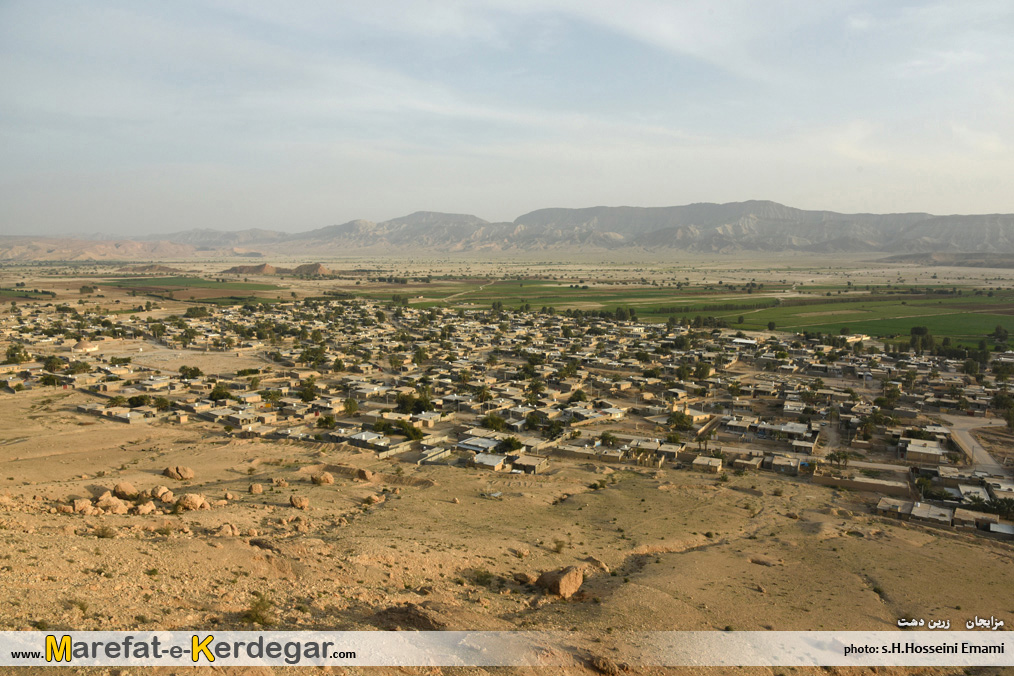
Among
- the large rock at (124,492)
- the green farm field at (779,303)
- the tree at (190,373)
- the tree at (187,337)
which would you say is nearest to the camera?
the large rock at (124,492)

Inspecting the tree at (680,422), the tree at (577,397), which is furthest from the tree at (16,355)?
the tree at (680,422)

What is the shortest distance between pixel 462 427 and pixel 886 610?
69.4 ft

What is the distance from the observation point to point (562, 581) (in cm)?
1463

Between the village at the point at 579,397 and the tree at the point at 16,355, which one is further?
the tree at the point at 16,355

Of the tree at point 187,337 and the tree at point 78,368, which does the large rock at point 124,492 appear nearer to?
the tree at point 78,368

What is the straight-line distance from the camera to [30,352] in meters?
51.7

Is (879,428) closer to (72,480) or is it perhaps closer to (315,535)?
(315,535)

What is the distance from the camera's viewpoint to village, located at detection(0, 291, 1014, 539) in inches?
1087

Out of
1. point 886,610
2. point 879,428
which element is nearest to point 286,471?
point 886,610

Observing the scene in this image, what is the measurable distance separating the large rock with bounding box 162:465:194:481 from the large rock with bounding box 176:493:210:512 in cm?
455

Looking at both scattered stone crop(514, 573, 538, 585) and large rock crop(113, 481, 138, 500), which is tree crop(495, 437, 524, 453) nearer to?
scattered stone crop(514, 573, 538, 585)

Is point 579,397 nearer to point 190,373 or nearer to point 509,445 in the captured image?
→ point 509,445

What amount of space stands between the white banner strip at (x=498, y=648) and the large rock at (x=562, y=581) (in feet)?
7.71

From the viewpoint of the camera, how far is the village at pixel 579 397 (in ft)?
90.6
